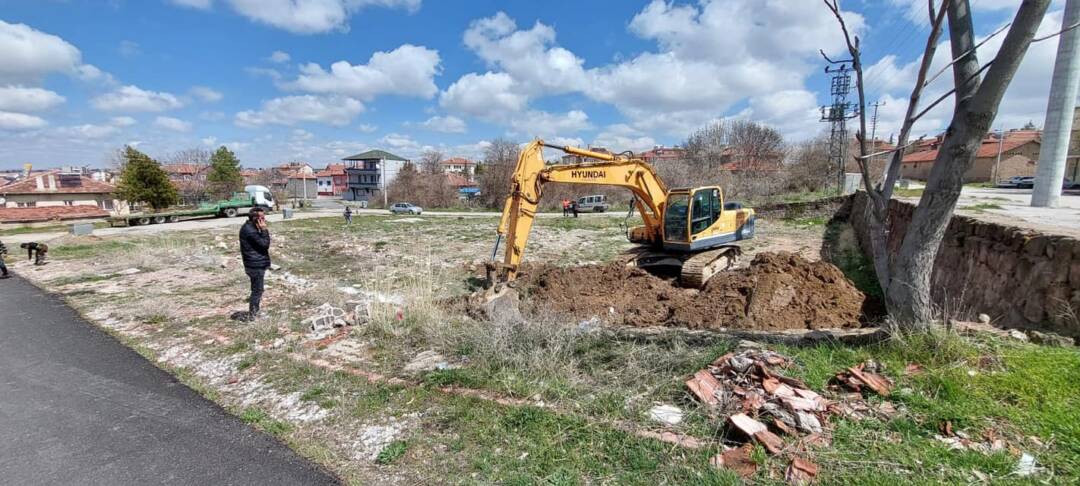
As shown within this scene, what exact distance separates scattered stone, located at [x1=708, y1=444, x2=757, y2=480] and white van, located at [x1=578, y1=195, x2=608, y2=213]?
106ft

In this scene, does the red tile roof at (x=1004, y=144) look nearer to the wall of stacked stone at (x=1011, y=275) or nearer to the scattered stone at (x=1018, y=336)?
the wall of stacked stone at (x=1011, y=275)

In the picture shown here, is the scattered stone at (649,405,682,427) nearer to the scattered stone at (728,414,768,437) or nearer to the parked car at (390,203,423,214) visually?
the scattered stone at (728,414,768,437)

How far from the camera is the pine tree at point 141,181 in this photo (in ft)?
113

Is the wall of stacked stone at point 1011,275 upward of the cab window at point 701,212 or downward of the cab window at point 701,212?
downward

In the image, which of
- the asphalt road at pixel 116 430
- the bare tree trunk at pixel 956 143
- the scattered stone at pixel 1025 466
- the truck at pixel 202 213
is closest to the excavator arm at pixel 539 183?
the asphalt road at pixel 116 430

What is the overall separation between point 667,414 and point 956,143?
302 centimetres

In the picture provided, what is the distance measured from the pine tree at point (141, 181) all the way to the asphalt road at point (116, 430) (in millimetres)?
37654

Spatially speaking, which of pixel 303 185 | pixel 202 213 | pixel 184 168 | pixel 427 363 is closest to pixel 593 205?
Answer: pixel 202 213

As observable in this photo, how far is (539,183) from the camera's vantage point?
8.73 m

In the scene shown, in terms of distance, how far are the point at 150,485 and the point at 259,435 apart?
2.42 feet

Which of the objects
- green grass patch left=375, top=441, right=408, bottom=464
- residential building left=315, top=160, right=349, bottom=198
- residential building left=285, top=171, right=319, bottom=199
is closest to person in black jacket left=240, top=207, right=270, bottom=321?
green grass patch left=375, top=441, right=408, bottom=464

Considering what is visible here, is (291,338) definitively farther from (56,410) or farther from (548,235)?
(548,235)

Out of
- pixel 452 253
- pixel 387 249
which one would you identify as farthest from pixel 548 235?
pixel 387 249

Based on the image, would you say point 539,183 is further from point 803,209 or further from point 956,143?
point 803,209
